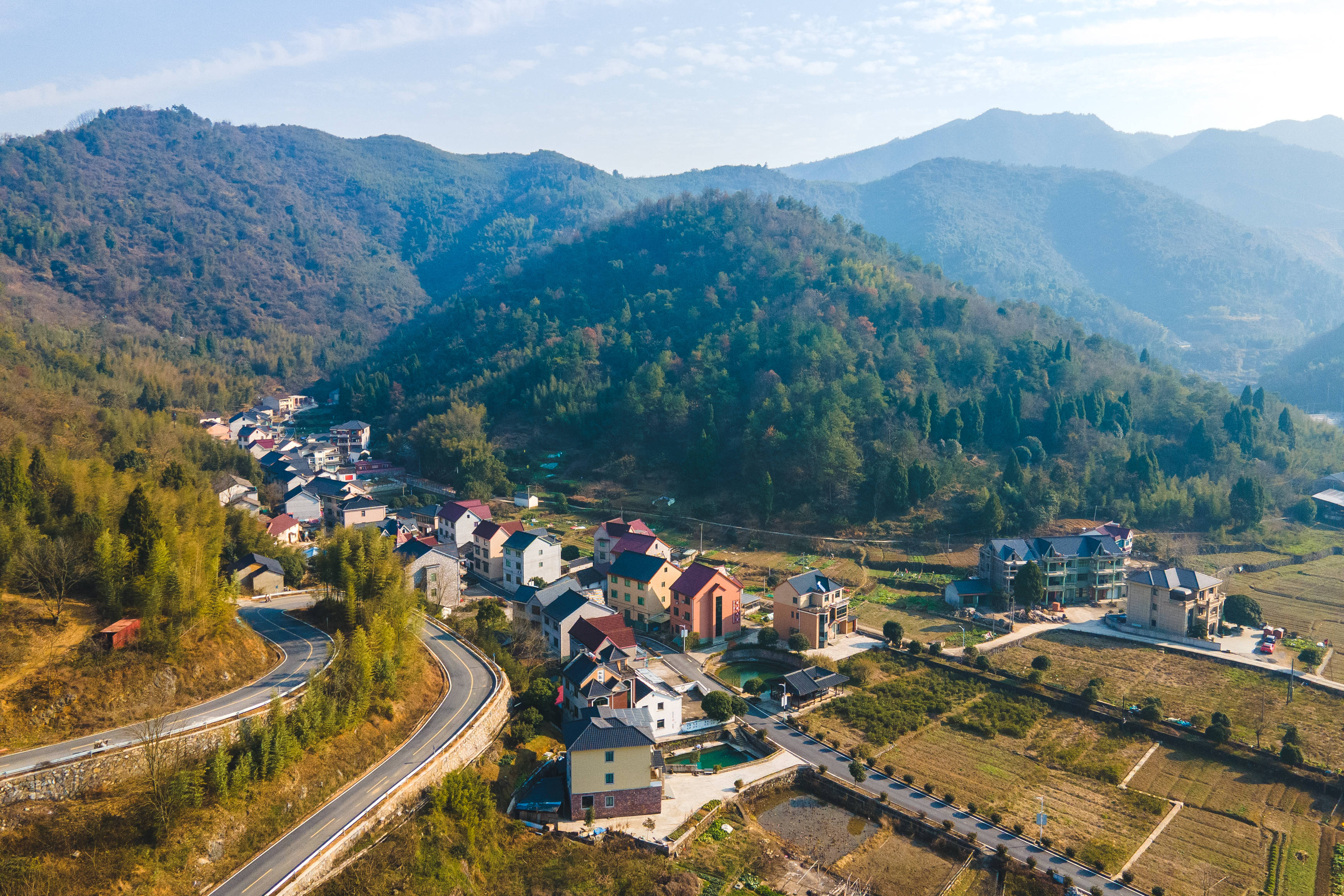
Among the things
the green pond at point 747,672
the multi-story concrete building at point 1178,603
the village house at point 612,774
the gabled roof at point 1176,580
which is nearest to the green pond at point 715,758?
the village house at point 612,774

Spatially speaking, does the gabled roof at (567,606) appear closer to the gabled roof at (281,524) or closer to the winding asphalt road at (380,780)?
the winding asphalt road at (380,780)

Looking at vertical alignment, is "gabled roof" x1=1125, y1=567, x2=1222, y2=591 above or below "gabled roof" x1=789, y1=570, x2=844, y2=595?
below

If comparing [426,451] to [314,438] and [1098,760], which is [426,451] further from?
[1098,760]

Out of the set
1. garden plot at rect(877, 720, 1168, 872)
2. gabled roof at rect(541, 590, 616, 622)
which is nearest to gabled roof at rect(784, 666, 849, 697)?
garden plot at rect(877, 720, 1168, 872)

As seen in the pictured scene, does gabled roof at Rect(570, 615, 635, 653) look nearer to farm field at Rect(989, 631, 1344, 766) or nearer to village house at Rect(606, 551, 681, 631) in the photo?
village house at Rect(606, 551, 681, 631)

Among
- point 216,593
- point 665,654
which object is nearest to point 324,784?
point 216,593

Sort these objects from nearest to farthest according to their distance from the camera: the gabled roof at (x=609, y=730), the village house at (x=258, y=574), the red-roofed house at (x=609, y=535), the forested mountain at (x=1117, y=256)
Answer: the gabled roof at (x=609, y=730) → the village house at (x=258, y=574) → the red-roofed house at (x=609, y=535) → the forested mountain at (x=1117, y=256)
